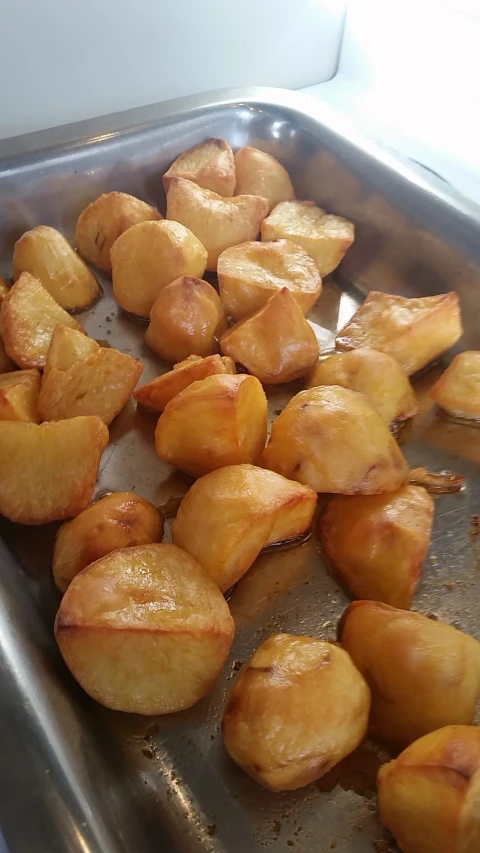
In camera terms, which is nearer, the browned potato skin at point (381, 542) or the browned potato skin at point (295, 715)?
the browned potato skin at point (295, 715)

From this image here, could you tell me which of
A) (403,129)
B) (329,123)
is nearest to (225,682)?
(329,123)

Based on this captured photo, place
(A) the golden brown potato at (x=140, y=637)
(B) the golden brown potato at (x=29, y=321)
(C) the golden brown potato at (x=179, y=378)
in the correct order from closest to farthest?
(A) the golden brown potato at (x=140, y=637) → (C) the golden brown potato at (x=179, y=378) → (B) the golden brown potato at (x=29, y=321)

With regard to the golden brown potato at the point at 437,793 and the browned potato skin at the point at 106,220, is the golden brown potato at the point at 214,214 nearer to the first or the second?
the browned potato skin at the point at 106,220

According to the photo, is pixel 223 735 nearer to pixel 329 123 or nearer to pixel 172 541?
pixel 172 541

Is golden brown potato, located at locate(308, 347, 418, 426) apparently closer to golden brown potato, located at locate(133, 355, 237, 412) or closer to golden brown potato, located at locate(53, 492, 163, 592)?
golden brown potato, located at locate(133, 355, 237, 412)

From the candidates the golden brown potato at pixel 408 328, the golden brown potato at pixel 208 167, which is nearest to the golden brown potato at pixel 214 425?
the golden brown potato at pixel 408 328

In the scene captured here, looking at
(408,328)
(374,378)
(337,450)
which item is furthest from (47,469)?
(408,328)

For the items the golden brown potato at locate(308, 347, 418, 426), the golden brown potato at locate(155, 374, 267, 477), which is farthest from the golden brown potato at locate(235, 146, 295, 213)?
the golden brown potato at locate(155, 374, 267, 477)
